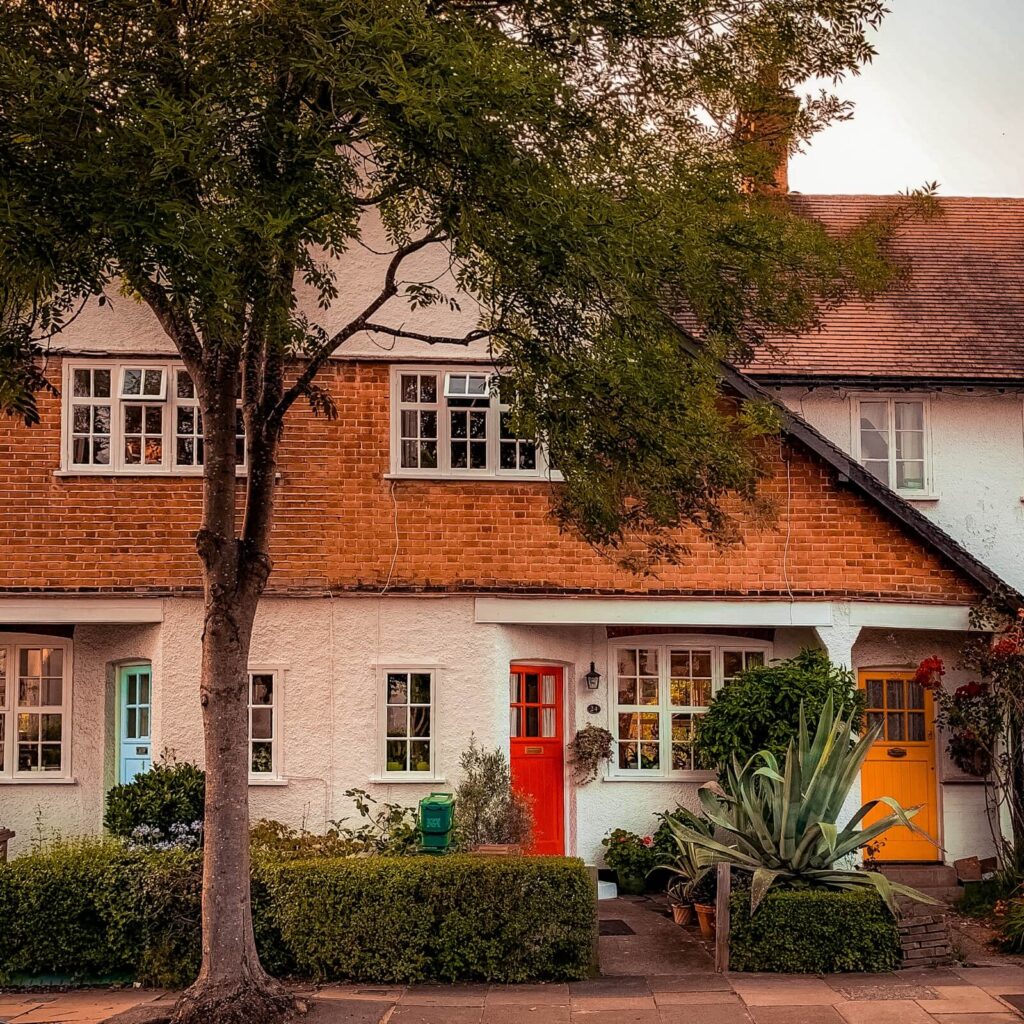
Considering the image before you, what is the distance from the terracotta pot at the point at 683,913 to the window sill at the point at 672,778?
2.77m

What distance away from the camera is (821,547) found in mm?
15305

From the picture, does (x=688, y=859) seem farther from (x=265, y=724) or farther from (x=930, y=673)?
(x=265, y=724)

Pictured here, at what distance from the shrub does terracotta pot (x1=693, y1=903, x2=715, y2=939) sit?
1.81 metres

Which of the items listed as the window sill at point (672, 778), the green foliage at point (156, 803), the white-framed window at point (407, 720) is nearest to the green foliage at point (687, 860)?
the window sill at point (672, 778)

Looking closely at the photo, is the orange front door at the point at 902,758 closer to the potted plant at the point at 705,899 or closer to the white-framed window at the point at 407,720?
the potted plant at the point at 705,899

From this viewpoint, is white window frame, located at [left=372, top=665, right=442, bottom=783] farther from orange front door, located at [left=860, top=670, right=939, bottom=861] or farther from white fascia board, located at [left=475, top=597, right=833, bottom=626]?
orange front door, located at [left=860, top=670, right=939, bottom=861]

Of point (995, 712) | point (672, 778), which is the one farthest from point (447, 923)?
point (995, 712)

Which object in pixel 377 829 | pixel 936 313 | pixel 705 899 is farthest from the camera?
pixel 936 313

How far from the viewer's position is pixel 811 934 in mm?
11289

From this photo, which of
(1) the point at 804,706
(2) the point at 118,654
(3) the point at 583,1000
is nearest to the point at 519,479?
(1) the point at 804,706

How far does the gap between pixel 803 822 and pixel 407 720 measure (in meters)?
4.92

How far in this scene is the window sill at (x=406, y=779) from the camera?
1488cm

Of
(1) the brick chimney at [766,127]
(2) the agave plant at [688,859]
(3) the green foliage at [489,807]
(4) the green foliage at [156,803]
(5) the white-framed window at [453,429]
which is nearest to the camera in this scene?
(1) the brick chimney at [766,127]

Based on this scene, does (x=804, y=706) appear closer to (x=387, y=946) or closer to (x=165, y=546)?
(x=387, y=946)
